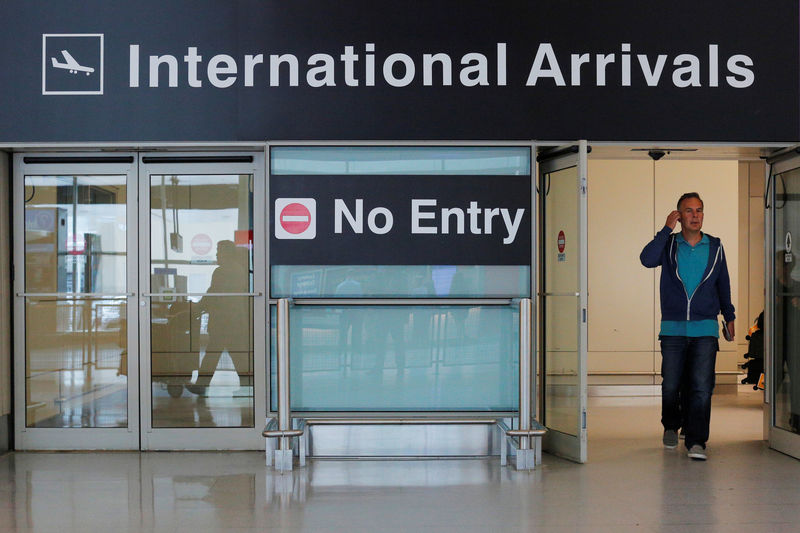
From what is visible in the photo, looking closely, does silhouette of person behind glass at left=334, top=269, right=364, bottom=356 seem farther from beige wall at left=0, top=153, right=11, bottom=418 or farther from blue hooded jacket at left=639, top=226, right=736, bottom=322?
beige wall at left=0, top=153, right=11, bottom=418

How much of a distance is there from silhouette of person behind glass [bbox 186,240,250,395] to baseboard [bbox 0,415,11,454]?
4.74ft

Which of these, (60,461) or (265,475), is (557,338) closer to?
Answer: (265,475)

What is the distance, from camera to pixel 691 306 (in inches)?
247

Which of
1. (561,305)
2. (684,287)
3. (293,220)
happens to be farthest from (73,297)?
(684,287)

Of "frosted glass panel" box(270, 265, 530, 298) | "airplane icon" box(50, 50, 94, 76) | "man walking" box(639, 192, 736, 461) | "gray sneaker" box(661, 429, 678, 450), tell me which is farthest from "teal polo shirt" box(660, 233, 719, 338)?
"airplane icon" box(50, 50, 94, 76)

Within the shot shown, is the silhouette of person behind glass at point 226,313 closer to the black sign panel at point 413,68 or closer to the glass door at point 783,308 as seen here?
the black sign panel at point 413,68

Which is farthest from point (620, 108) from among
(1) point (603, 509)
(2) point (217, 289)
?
(2) point (217, 289)

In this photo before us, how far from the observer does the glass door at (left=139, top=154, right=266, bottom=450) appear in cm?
640

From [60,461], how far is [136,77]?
114 inches

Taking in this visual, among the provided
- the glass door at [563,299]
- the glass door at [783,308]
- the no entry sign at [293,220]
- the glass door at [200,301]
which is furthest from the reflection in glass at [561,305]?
the glass door at [200,301]

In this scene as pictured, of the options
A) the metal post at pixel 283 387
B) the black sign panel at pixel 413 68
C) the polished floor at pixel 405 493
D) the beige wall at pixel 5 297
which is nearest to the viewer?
the polished floor at pixel 405 493

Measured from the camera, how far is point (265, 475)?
5586 mm

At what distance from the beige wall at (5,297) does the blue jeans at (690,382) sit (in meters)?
5.11

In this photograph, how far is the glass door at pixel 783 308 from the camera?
6.22 metres
